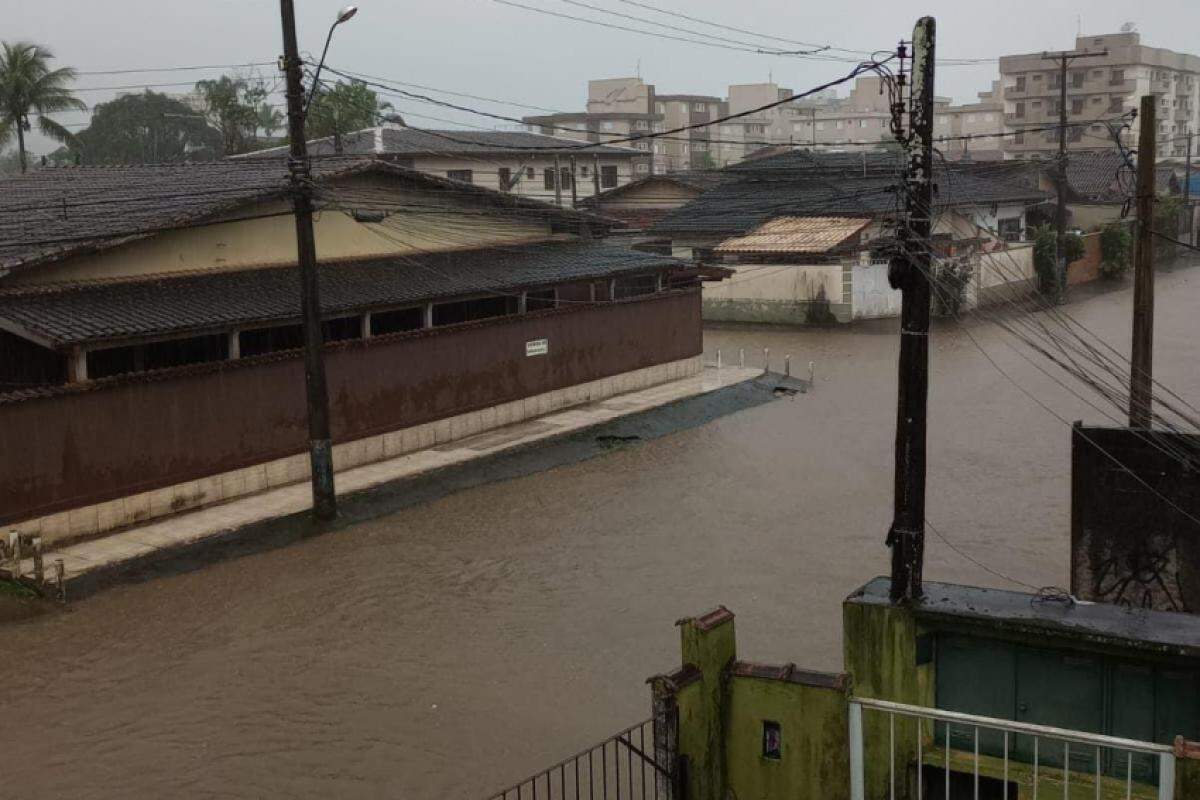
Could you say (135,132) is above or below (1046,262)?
above

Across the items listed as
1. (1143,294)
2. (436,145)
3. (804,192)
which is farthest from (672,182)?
(1143,294)

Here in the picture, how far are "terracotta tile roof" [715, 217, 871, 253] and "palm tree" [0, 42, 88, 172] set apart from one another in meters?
23.6

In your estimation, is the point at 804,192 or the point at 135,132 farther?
the point at 135,132

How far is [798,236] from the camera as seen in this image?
39188 mm

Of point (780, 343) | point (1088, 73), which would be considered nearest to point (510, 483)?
point (780, 343)

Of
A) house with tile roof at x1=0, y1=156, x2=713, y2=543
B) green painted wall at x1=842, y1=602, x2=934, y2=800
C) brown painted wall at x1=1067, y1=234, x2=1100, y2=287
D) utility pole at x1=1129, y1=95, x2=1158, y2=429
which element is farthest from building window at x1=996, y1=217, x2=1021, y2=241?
green painted wall at x1=842, y1=602, x2=934, y2=800

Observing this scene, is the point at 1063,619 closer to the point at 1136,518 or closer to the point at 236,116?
the point at 1136,518

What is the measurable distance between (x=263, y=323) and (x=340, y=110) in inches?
1346

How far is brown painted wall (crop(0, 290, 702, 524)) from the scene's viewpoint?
52.3 ft

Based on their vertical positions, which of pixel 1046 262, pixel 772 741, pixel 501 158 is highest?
pixel 501 158

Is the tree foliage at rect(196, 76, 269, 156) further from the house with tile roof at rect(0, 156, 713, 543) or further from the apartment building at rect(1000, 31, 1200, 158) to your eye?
the apartment building at rect(1000, 31, 1200, 158)

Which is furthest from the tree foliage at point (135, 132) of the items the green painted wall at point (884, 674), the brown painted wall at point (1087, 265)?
the green painted wall at point (884, 674)

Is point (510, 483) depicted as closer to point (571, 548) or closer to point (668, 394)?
point (571, 548)

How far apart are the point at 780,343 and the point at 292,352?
1881 cm
